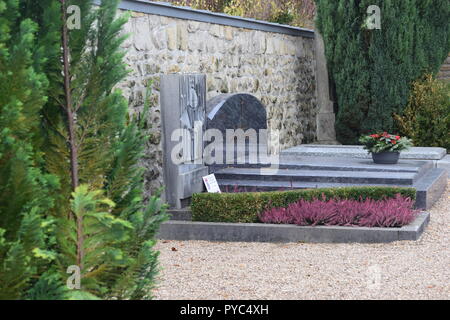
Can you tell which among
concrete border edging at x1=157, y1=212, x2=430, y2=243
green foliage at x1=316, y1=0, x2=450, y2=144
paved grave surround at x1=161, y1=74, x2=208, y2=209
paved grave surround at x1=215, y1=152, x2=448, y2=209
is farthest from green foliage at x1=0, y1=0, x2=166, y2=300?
green foliage at x1=316, y1=0, x2=450, y2=144

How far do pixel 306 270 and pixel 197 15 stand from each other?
4442 mm

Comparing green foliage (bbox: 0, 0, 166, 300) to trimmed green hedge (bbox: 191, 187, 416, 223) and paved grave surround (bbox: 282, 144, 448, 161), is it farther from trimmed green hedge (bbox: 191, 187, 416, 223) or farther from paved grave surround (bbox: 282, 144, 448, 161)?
paved grave surround (bbox: 282, 144, 448, 161)

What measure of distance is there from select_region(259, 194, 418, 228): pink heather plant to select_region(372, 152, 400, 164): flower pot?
2810 millimetres

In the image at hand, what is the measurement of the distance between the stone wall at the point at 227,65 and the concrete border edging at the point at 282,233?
2.61ft

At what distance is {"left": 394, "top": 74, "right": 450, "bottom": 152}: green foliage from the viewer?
1340 cm

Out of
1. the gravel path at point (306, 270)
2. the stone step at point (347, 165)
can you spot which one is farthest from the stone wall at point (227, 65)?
the gravel path at point (306, 270)

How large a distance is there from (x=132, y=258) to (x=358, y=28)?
1055 cm

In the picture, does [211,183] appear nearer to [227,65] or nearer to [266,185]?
[266,185]

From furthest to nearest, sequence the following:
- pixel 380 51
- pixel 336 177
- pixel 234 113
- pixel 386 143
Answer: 1. pixel 380 51
2. pixel 386 143
3. pixel 234 113
4. pixel 336 177

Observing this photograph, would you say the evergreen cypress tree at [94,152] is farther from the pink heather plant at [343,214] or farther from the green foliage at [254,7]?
the green foliage at [254,7]

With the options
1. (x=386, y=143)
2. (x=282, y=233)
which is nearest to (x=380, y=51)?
(x=386, y=143)

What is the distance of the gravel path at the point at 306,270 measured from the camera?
5758 mm

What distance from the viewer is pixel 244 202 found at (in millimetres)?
8094

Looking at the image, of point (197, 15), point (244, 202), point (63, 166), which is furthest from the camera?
point (197, 15)
